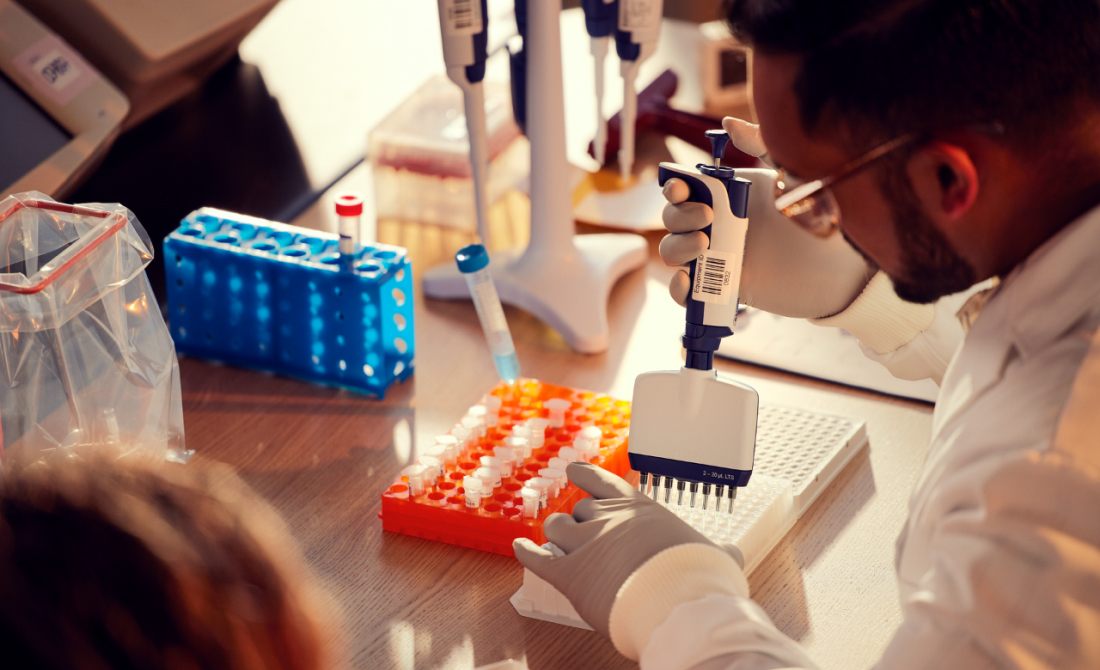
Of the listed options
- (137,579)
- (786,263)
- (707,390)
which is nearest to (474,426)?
(707,390)

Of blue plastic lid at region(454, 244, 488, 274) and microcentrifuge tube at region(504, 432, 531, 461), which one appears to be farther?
blue plastic lid at region(454, 244, 488, 274)

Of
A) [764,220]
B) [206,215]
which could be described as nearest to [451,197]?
[206,215]

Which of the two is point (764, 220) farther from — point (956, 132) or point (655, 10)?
point (956, 132)

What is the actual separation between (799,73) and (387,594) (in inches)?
21.9

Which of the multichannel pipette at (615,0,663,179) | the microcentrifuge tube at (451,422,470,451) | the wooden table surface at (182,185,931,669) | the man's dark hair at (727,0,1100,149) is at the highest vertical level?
the man's dark hair at (727,0,1100,149)

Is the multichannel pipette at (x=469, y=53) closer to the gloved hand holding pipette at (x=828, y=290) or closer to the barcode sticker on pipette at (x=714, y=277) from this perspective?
the gloved hand holding pipette at (x=828, y=290)

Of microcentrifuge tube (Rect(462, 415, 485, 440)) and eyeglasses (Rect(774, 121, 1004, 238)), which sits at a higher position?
eyeglasses (Rect(774, 121, 1004, 238))

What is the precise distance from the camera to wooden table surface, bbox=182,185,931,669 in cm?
107

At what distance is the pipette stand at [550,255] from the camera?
1.49m

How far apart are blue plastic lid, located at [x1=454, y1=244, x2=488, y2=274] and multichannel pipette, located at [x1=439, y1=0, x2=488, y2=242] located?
210mm

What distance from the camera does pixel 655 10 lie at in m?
1.53

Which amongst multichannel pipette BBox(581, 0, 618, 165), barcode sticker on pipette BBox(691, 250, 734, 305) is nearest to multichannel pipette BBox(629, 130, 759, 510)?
barcode sticker on pipette BBox(691, 250, 734, 305)

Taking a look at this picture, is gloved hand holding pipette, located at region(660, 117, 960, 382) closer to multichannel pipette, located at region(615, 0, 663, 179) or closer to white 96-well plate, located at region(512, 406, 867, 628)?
white 96-well plate, located at region(512, 406, 867, 628)

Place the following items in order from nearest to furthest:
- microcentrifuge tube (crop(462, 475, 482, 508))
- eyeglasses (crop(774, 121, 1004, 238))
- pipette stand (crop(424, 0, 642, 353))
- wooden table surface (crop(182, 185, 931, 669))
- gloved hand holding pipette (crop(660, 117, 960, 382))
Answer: eyeglasses (crop(774, 121, 1004, 238)) < wooden table surface (crop(182, 185, 931, 669)) < microcentrifuge tube (crop(462, 475, 482, 508)) < gloved hand holding pipette (crop(660, 117, 960, 382)) < pipette stand (crop(424, 0, 642, 353))
